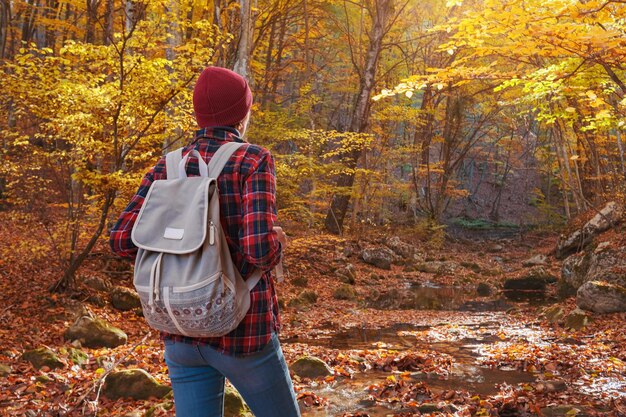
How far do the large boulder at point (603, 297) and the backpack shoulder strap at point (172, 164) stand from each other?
9073 millimetres

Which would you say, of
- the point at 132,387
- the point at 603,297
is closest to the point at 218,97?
the point at 132,387

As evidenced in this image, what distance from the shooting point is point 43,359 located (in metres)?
5.74

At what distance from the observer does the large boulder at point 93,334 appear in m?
7.11

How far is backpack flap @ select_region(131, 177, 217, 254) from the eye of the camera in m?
1.67

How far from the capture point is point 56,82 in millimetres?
7680

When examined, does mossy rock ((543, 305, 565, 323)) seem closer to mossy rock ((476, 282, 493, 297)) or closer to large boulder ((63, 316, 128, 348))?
mossy rock ((476, 282, 493, 297))

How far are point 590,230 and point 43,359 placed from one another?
16.8 metres

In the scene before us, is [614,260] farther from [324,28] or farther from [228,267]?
[324,28]

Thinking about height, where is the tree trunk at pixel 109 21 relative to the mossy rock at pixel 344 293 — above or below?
above

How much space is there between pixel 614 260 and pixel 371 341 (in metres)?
6.68

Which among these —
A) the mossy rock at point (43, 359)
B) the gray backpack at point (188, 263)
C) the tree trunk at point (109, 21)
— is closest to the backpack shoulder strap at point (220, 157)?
the gray backpack at point (188, 263)

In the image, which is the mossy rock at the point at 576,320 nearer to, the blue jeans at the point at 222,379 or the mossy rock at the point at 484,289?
the mossy rock at the point at 484,289

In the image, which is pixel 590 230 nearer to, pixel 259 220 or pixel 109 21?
pixel 109 21

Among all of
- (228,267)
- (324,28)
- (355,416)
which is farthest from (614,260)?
(324,28)
